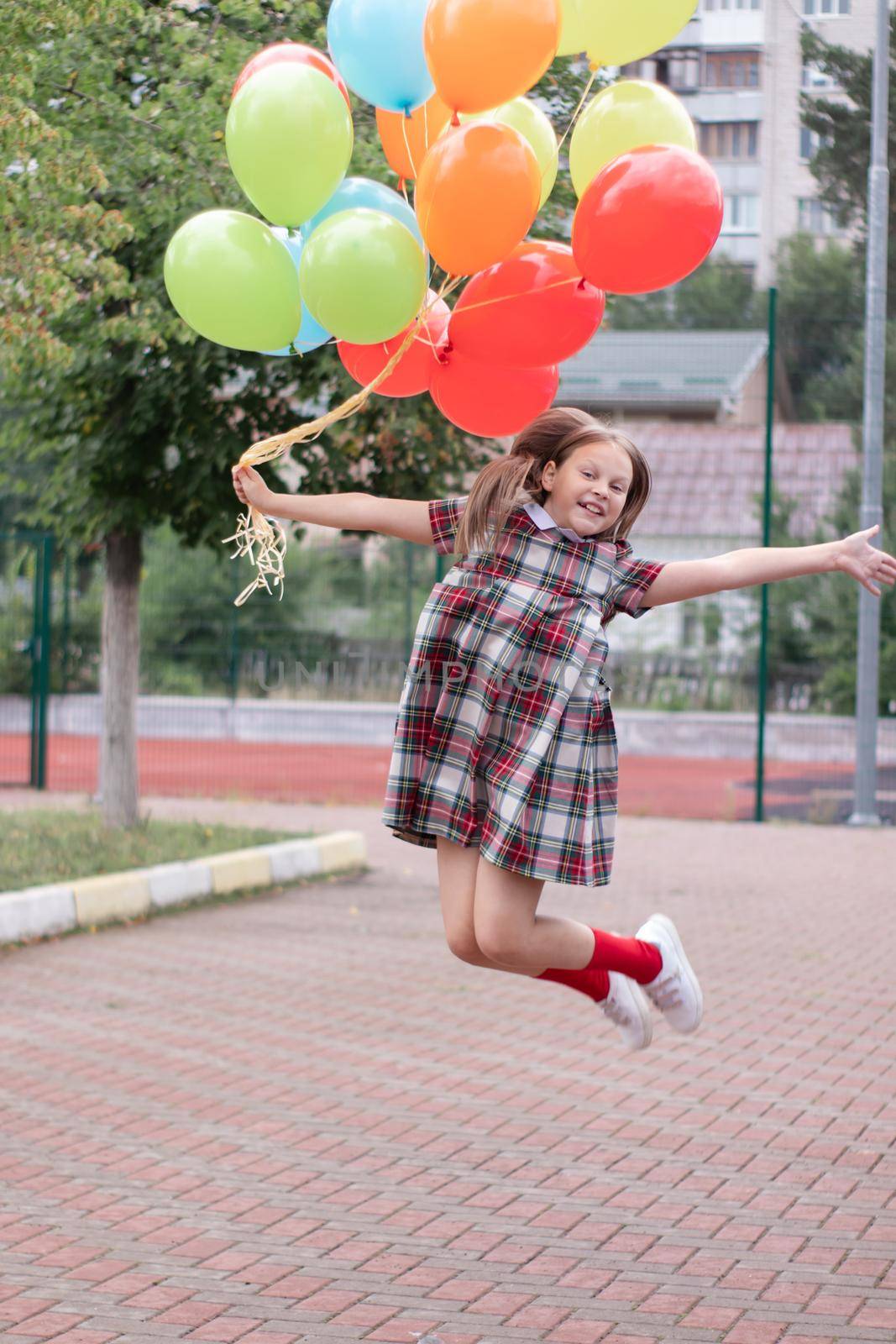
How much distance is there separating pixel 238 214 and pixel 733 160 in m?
62.9

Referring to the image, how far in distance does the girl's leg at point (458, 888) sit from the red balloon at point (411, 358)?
1.23 m

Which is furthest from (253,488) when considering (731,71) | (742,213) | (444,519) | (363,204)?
(742,213)

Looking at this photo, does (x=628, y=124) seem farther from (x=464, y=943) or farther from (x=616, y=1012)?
(x=616, y=1012)

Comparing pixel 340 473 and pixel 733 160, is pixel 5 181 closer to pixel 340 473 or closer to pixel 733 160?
pixel 340 473

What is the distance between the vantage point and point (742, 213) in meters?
63.3

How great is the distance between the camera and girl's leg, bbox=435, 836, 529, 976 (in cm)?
384

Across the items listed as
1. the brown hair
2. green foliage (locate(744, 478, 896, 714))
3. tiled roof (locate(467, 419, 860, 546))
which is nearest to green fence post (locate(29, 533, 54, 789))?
green foliage (locate(744, 478, 896, 714))

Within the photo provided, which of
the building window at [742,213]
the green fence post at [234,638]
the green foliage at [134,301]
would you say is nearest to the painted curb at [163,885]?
the green foliage at [134,301]

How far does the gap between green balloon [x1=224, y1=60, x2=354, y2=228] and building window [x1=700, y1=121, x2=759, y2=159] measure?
6257 cm

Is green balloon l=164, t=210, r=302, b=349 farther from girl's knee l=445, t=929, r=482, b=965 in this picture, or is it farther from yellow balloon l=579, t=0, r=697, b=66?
girl's knee l=445, t=929, r=482, b=965

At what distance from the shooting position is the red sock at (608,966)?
4.12 metres

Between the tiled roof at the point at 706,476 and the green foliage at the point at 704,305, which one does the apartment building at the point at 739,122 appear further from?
the tiled roof at the point at 706,476

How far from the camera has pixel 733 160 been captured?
6316 centimetres

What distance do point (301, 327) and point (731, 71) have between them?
62.2 metres
